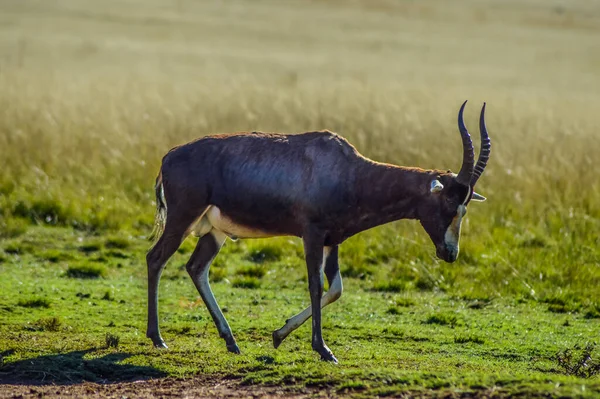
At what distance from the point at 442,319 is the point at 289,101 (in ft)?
40.2

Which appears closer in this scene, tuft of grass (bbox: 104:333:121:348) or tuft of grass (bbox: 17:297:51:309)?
tuft of grass (bbox: 104:333:121:348)

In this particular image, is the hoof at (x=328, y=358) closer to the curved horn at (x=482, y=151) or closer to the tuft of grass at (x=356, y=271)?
the curved horn at (x=482, y=151)

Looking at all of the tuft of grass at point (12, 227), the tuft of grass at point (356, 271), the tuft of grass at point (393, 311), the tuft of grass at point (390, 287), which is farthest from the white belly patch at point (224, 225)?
the tuft of grass at point (12, 227)

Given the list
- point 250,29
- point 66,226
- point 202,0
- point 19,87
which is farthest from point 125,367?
point 202,0

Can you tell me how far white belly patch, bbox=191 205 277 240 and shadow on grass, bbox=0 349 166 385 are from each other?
5.63ft

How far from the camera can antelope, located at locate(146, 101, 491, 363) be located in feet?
32.7

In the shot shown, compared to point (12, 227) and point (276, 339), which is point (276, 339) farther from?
point (12, 227)

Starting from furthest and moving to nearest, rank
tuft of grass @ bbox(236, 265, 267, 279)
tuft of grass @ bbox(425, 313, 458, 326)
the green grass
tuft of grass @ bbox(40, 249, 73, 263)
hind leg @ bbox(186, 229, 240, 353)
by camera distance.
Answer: tuft of grass @ bbox(40, 249, 73, 263)
tuft of grass @ bbox(236, 265, 267, 279)
tuft of grass @ bbox(425, 313, 458, 326)
hind leg @ bbox(186, 229, 240, 353)
the green grass

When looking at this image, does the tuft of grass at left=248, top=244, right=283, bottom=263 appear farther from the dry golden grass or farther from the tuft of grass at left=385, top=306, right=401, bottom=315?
the tuft of grass at left=385, top=306, right=401, bottom=315

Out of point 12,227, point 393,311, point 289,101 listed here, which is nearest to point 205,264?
point 393,311

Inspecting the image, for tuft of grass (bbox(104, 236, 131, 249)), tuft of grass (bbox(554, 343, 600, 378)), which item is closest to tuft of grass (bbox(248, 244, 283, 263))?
tuft of grass (bbox(104, 236, 131, 249))

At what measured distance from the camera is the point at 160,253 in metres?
10.6

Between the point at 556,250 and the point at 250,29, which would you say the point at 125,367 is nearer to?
the point at 556,250

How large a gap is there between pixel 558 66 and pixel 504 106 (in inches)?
798
